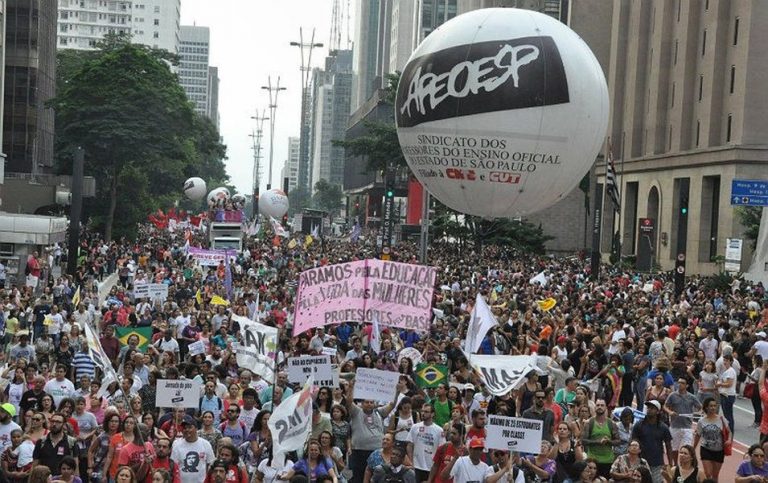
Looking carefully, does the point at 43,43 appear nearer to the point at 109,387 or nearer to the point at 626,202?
the point at 626,202

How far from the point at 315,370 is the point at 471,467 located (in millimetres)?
3178

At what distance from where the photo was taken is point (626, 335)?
23.0 m

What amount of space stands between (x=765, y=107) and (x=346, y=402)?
4931 cm

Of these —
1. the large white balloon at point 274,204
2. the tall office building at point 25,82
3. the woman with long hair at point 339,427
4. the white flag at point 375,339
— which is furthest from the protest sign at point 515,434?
the large white balloon at point 274,204

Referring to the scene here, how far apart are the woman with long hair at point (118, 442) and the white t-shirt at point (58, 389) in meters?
2.76

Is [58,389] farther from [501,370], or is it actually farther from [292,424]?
[501,370]

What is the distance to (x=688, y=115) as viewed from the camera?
68438mm

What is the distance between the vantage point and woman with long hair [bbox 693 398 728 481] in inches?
575

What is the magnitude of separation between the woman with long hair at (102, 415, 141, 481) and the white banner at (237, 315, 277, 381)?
3880mm

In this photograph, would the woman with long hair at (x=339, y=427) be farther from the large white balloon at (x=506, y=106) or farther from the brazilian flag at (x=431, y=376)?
the large white balloon at (x=506, y=106)

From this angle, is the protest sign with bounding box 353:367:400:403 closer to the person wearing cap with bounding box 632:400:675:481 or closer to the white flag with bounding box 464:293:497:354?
the person wearing cap with bounding box 632:400:675:481

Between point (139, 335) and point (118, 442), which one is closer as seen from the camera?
point (118, 442)

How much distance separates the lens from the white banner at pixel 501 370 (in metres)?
15.4

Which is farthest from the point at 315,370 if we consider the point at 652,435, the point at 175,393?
the point at 652,435
